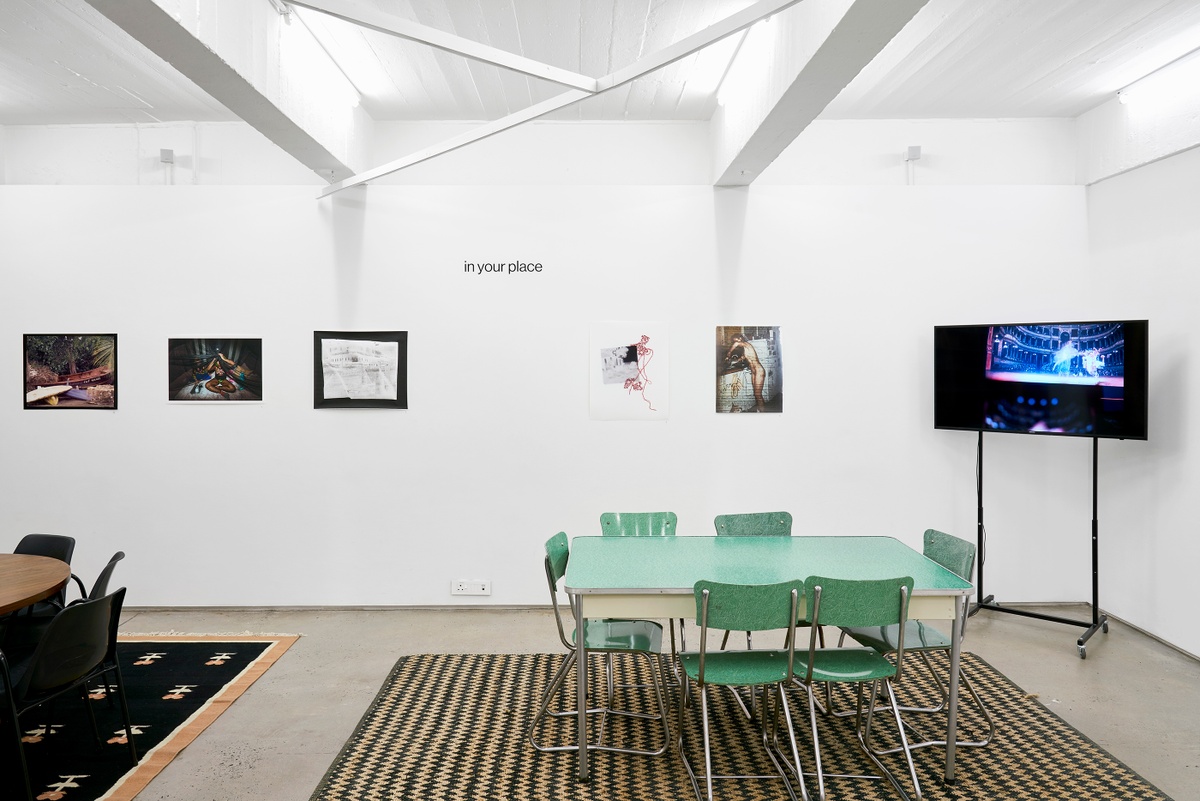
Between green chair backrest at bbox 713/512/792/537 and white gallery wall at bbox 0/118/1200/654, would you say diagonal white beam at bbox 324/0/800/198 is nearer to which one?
white gallery wall at bbox 0/118/1200/654

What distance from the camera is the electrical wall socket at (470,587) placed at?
597cm

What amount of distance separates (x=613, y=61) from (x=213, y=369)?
3634mm

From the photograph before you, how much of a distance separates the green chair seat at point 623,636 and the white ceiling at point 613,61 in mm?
3227

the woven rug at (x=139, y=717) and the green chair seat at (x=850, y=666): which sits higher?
the green chair seat at (x=850, y=666)

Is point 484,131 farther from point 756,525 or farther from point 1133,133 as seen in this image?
point 1133,133

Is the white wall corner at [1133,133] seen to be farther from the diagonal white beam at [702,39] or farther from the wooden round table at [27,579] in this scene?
the wooden round table at [27,579]

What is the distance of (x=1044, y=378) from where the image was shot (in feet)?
17.2

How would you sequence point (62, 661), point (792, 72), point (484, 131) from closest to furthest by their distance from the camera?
point (62, 661)
point (792, 72)
point (484, 131)

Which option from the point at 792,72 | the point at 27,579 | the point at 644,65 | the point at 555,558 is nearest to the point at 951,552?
the point at 555,558

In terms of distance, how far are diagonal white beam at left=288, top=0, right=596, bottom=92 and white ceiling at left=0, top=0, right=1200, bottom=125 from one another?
0.72 m

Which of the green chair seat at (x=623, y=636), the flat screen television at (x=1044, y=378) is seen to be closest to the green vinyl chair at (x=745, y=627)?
the green chair seat at (x=623, y=636)

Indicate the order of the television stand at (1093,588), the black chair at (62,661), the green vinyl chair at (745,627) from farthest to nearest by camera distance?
the television stand at (1093,588) → the green vinyl chair at (745,627) → the black chair at (62,661)

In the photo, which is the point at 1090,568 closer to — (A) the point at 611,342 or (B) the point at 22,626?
(A) the point at 611,342

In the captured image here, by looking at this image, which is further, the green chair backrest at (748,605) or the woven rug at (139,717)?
the woven rug at (139,717)
